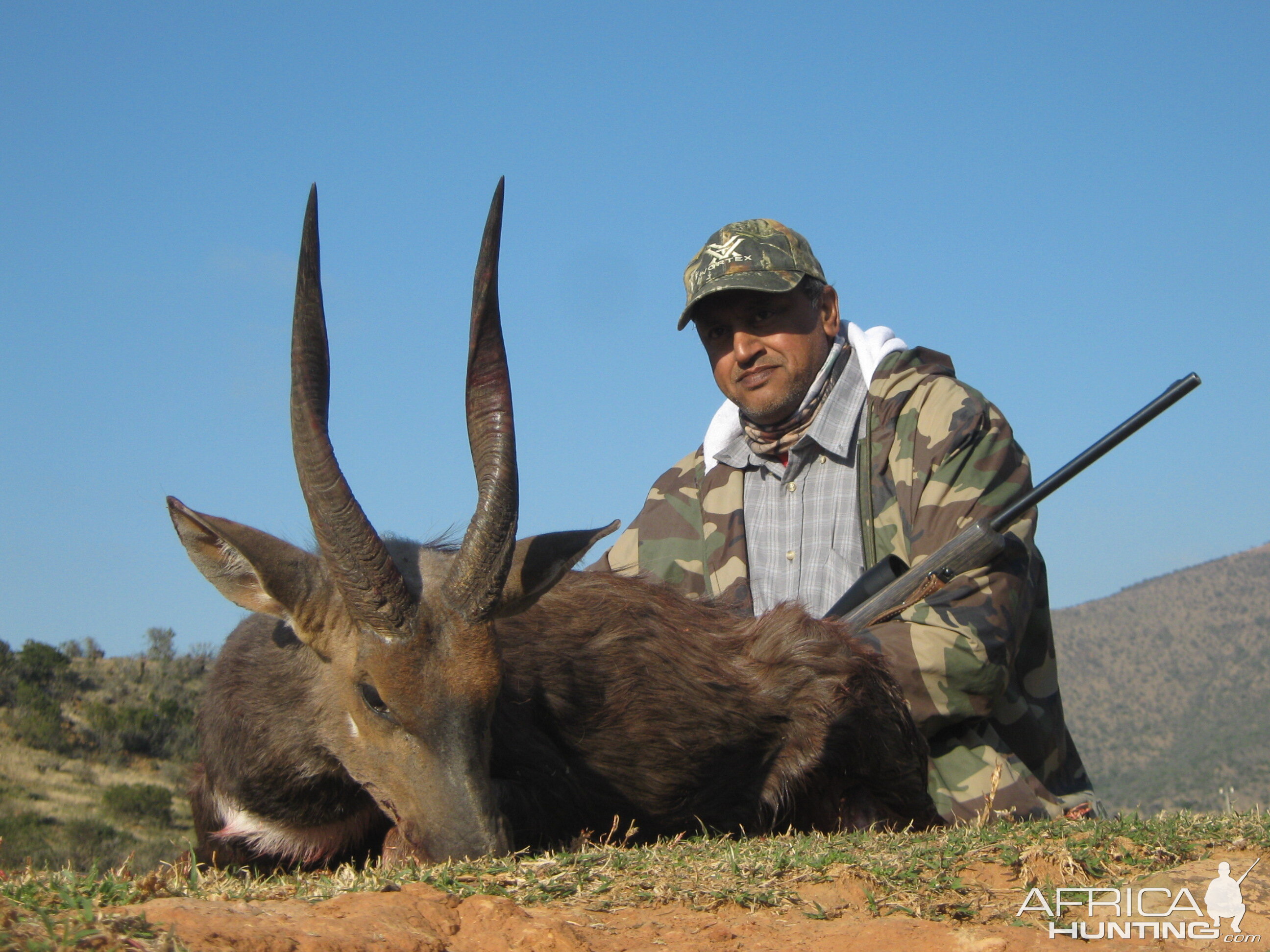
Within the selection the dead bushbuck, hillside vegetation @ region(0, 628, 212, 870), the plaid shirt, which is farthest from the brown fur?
hillside vegetation @ region(0, 628, 212, 870)

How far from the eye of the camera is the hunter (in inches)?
214

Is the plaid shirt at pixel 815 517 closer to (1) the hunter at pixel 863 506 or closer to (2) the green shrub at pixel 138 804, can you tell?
(1) the hunter at pixel 863 506

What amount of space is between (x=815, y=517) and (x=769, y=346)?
987mm

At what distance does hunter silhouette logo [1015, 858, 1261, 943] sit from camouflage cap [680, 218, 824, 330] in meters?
3.88

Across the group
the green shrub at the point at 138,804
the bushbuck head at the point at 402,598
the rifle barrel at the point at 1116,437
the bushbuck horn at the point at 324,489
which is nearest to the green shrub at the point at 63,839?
the green shrub at the point at 138,804

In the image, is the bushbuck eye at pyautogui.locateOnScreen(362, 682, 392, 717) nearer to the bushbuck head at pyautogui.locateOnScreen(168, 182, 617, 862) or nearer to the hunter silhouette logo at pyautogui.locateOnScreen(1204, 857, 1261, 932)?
the bushbuck head at pyautogui.locateOnScreen(168, 182, 617, 862)

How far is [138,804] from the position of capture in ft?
55.9

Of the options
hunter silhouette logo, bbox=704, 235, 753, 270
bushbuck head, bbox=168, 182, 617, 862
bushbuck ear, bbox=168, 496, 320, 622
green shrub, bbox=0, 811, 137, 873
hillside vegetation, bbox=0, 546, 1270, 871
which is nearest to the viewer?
bushbuck head, bbox=168, 182, 617, 862

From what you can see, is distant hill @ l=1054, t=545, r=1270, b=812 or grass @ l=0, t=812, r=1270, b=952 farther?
distant hill @ l=1054, t=545, r=1270, b=812

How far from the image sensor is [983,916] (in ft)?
10.3

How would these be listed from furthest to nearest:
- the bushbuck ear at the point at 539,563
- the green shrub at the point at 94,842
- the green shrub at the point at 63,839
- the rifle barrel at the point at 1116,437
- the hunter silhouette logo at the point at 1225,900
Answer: the green shrub at the point at 94,842, the green shrub at the point at 63,839, the rifle barrel at the point at 1116,437, the bushbuck ear at the point at 539,563, the hunter silhouette logo at the point at 1225,900

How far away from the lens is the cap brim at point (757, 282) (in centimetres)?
656

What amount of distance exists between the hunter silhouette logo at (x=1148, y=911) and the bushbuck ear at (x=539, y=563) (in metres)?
2.07

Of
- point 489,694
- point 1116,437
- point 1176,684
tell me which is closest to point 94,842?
point 489,694
